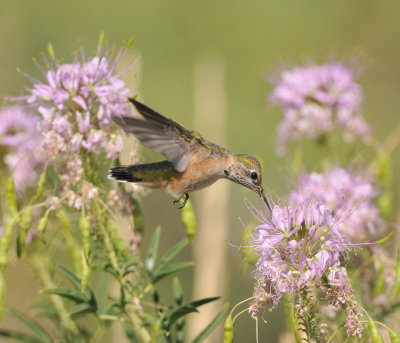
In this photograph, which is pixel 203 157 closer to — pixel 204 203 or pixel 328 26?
pixel 204 203

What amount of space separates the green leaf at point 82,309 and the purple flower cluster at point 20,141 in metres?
0.89

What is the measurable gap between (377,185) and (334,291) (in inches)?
51.7

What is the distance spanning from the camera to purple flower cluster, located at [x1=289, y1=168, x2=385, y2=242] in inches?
122

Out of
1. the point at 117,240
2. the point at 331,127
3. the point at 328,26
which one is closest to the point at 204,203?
the point at 331,127

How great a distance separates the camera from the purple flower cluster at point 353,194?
3.10 meters

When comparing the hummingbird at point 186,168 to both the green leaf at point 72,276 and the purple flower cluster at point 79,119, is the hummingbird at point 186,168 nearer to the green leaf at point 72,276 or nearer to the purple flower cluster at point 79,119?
the purple flower cluster at point 79,119

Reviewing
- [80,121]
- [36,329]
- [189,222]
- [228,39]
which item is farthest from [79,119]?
[228,39]

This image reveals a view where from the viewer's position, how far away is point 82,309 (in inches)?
102

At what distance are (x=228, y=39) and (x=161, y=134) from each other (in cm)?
782

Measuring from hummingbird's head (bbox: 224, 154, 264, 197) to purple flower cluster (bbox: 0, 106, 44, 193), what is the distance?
1.06 meters

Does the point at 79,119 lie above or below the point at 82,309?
above

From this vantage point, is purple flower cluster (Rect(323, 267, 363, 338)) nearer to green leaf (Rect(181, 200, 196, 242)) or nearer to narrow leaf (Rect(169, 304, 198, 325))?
narrow leaf (Rect(169, 304, 198, 325))

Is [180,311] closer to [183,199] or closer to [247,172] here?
[183,199]

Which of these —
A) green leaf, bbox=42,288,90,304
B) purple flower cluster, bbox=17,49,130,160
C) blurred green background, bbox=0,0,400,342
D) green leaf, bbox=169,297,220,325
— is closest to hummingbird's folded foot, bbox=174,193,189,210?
purple flower cluster, bbox=17,49,130,160
